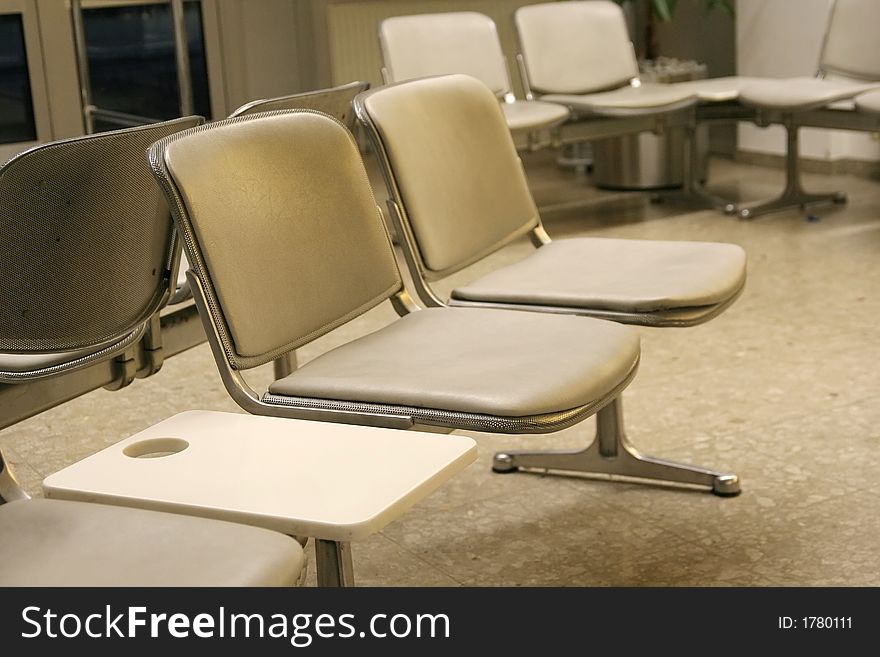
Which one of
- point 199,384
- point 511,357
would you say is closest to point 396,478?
point 511,357

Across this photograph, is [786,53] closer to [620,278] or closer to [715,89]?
[715,89]

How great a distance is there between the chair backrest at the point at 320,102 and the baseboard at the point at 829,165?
3.74 metres

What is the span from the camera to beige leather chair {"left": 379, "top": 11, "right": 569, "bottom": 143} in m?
4.70

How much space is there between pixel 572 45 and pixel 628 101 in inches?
14.5

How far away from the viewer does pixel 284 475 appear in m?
1.38

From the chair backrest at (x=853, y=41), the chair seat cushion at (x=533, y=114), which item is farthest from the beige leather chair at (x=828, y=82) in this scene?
the chair seat cushion at (x=533, y=114)

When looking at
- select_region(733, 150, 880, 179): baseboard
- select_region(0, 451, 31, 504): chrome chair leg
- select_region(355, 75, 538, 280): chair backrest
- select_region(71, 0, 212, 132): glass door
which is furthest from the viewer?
select_region(71, 0, 212, 132): glass door

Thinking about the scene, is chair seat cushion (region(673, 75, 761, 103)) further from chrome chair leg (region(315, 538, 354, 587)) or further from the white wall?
chrome chair leg (region(315, 538, 354, 587))

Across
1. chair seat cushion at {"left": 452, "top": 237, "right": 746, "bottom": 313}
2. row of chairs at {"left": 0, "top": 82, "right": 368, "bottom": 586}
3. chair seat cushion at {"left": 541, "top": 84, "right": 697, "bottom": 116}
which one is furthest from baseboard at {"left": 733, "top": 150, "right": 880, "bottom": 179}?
row of chairs at {"left": 0, "top": 82, "right": 368, "bottom": 586}

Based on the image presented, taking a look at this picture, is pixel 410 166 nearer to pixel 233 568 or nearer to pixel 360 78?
pixel 233 568

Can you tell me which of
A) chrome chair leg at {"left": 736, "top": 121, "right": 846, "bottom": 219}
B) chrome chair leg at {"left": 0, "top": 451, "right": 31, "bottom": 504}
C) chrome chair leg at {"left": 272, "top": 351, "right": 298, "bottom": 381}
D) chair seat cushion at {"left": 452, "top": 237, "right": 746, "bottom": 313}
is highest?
chair seat cushion at {"left": 452, "top": 237, "right": 746, "bottom": 313}

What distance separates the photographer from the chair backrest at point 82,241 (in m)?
1.79

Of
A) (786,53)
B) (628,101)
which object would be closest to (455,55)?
(628,101)

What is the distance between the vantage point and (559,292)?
228 cm
